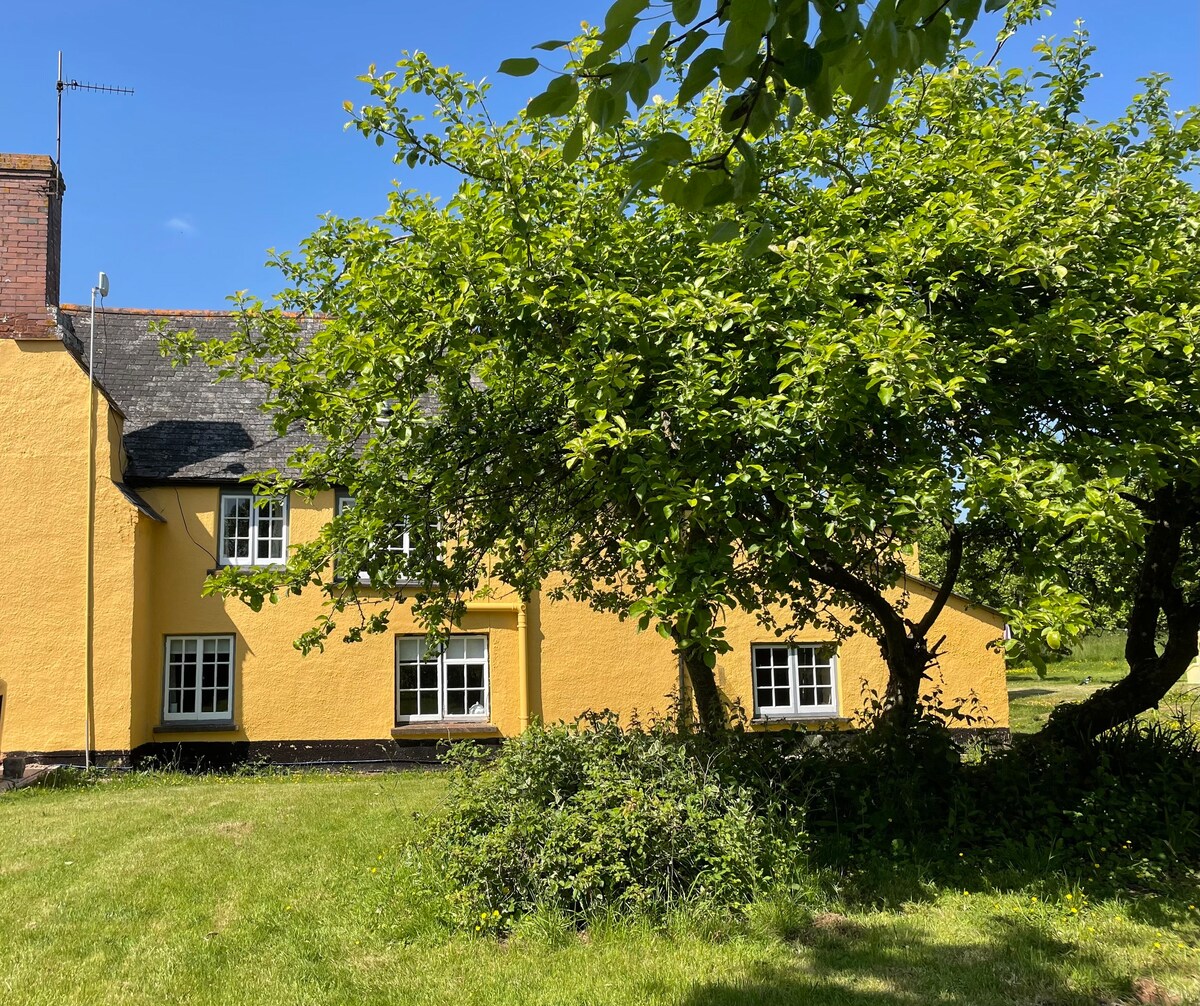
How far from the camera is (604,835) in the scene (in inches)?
257

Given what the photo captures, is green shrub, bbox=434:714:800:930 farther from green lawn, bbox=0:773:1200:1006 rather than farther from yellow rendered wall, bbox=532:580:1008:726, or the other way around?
yellow rendered wall, bbox=532:580:1008:726

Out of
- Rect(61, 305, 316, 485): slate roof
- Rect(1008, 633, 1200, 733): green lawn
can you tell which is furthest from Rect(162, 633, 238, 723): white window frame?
Rect(1008, 633, 1200, 733): green lawn

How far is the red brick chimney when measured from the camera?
15.4 m

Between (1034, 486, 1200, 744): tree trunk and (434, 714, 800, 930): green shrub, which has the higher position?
(1034, 486, 1200, 744): tree trunk

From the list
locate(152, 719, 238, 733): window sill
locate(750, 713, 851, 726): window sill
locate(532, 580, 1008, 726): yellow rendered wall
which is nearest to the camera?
locate(152, 719, 238, 733): window sill

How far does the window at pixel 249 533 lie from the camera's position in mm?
16422

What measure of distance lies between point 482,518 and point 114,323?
13952mm

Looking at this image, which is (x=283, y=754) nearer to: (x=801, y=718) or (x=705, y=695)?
(x=801, y=718)

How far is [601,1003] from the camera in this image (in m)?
5.11

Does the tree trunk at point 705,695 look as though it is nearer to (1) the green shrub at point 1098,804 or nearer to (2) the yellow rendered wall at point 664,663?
(1) the green shrub at point 1098,804

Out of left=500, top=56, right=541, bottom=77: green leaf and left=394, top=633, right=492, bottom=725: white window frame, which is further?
left=394, top=633, right=492, bottom=725: white window frame

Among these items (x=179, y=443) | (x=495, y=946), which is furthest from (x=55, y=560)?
(x=495, y=946)

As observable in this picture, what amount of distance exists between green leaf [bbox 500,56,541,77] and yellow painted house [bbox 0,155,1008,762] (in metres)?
13.4

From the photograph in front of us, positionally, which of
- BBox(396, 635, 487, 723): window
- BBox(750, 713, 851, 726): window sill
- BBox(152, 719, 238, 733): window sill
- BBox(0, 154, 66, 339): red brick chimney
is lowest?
BBox(750, 713, 851, 726): window sill
